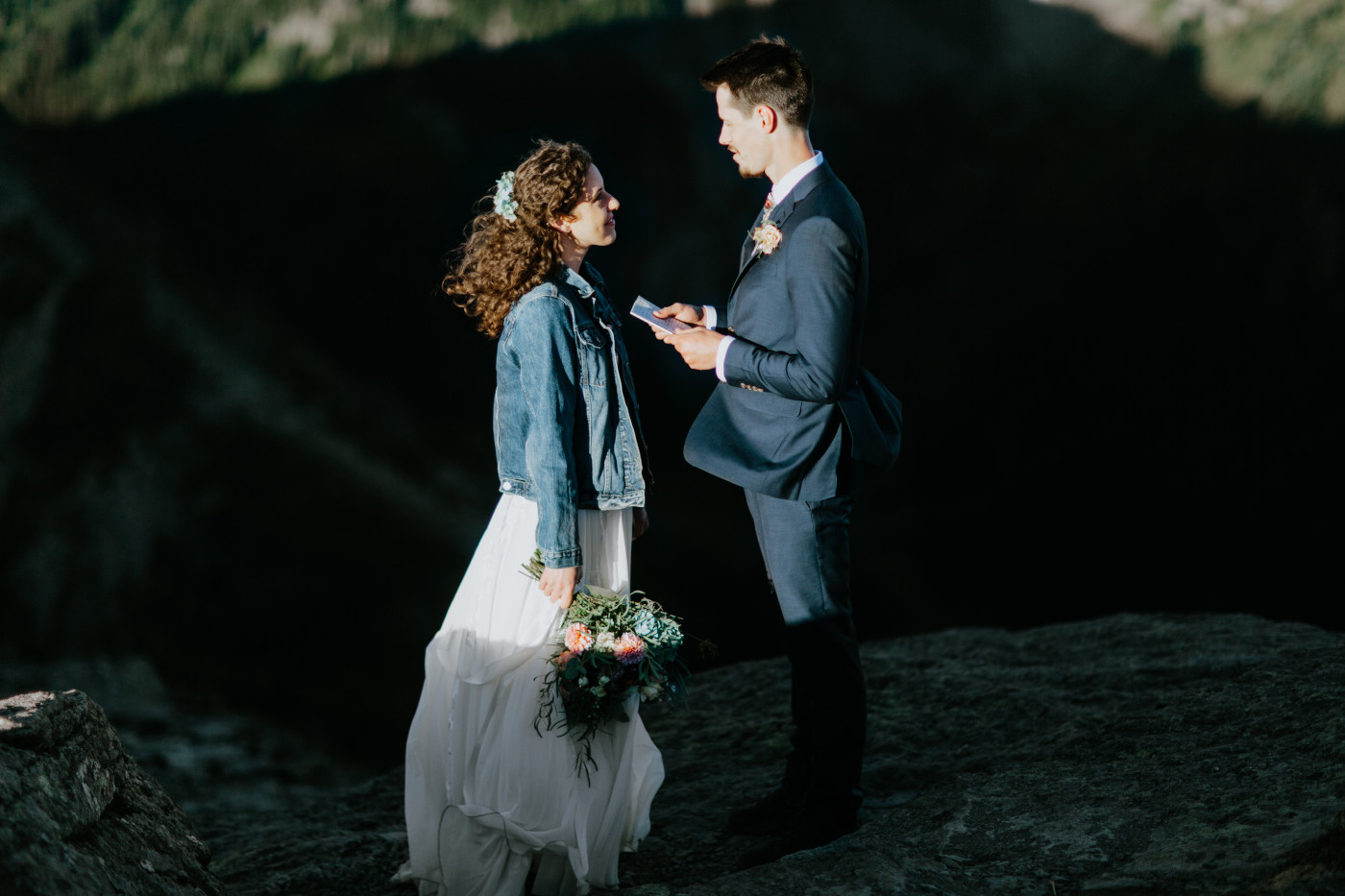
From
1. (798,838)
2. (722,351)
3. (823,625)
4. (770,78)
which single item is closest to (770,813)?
(798,838)

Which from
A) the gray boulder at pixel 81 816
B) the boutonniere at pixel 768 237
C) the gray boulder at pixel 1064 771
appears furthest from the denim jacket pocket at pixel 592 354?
the gray boulder at pixel 81 816

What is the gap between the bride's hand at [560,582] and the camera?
93.7 inches

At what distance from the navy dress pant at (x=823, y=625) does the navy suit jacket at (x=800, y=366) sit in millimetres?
80

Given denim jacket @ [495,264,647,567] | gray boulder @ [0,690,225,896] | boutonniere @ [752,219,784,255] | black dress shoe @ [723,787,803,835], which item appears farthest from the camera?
black dress shoe @ [723,787,803,835]

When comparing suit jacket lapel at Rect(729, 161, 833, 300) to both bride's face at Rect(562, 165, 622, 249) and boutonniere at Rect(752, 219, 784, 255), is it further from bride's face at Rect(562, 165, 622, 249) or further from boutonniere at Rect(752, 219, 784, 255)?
bride's face at Rect(562, 165, 622, 249)

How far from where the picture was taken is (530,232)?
2.42 meters

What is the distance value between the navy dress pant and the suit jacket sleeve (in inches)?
11.9

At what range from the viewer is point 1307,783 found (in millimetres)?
2396

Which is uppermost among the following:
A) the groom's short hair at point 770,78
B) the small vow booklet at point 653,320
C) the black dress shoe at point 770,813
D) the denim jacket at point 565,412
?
the groom's short hair at point 770,78

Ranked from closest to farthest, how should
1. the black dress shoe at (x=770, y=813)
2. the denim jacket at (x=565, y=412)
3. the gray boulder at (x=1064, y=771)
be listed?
the gray boulder at (x=1064, y=771), the denim jacket at (x=565, y=412), the black dress shoe at (x=770, y=813)

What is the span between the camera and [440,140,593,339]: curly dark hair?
2.40 m

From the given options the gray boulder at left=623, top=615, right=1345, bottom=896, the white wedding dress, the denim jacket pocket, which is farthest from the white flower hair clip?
the gray boulder at left=623, top=615, right=1345, bottom=896

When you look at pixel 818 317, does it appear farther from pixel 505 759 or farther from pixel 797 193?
pixel 505 759

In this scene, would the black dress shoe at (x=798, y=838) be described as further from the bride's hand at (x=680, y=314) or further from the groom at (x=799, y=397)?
the bride's hand at (x=680, y=314)
